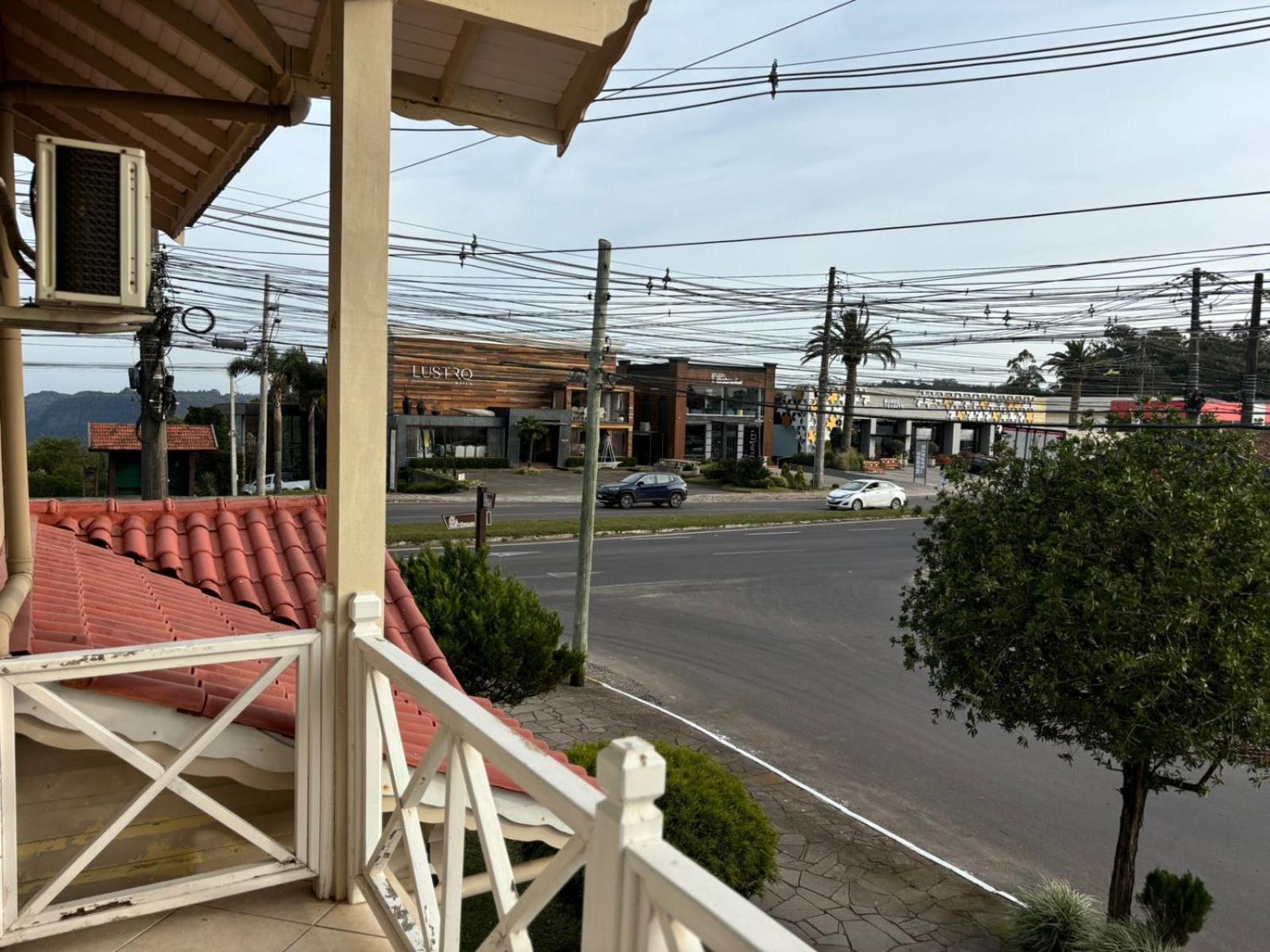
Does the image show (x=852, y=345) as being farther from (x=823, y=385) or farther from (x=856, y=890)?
(x=856, y=890)

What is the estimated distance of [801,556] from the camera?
2417 cm

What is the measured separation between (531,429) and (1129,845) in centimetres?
4324

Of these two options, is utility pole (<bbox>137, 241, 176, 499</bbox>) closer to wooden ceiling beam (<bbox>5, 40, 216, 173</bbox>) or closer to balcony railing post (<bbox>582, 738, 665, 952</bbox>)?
wooden ceiling beam (<bbox>5, 40, 216, 173</bbox>)

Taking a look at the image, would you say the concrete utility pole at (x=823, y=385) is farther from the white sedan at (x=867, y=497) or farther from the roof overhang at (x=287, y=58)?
the roof overhang at (x=287, y=58)

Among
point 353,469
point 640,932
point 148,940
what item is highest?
point 353,469

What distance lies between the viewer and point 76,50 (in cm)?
387

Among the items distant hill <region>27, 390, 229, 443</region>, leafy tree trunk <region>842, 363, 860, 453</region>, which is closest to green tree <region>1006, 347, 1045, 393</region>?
leafy tree trunk <region>842, 363, 860, 453</region>

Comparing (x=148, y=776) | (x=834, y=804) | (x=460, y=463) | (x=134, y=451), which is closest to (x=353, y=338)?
(x=148, y=776)

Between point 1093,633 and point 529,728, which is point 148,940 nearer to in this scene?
point 1093,633

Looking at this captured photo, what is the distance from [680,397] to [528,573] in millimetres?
35804

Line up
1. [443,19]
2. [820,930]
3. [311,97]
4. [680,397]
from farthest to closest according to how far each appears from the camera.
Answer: [680,397], [820,930], [311,97], [443,19]

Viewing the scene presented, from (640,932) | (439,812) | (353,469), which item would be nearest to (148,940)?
(439,812)

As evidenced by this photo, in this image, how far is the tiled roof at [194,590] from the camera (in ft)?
8.84

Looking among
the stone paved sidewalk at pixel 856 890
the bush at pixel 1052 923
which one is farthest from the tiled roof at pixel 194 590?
the bush at pixel 1052 923
